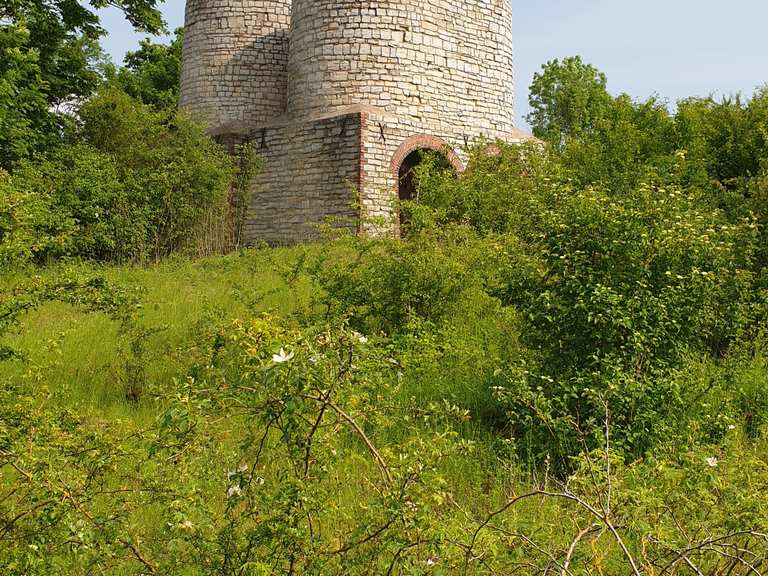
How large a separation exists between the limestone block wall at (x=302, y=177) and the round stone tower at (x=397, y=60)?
713mm

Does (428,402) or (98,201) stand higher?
(98,201)

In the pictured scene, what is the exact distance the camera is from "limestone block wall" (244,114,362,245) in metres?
15.4

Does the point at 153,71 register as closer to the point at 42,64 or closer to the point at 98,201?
the point at 42,64

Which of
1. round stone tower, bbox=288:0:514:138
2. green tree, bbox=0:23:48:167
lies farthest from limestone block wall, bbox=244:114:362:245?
green tree, bbox=0:23:48:167

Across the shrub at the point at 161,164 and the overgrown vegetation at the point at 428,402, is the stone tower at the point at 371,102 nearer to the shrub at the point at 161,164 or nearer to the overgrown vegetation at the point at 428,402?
the shrub at the point at 161,164

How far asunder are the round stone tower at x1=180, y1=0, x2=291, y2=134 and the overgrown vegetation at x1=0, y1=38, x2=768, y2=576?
9.05 m

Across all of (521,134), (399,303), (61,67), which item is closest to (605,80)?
(521,134)

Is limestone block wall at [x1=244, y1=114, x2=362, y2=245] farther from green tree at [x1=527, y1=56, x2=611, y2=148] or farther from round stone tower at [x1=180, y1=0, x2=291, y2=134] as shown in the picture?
green tree at [x1=527, y1=56, x2=611, y2=148]

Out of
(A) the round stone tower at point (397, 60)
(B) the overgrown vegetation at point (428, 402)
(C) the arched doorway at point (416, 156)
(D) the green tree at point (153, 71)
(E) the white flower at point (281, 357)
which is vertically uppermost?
(D) the green tree at point (153, 71)

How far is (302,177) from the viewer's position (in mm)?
16141

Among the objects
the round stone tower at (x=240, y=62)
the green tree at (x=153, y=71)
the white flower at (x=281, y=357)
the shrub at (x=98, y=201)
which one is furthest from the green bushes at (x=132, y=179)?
the green tree at (x=153, y=71)

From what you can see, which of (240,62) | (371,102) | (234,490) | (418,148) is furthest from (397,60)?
(234,490)

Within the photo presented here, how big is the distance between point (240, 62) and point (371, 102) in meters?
5.17

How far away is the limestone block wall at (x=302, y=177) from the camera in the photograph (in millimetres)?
15352
